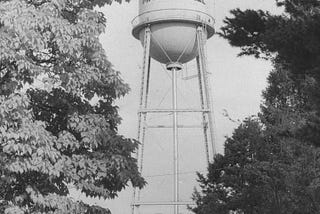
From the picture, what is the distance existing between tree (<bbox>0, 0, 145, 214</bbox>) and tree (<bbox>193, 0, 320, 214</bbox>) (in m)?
3.05

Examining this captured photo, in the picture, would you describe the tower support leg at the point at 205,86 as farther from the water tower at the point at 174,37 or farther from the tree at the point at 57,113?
the tree at the point at 57,113

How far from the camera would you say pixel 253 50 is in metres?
15.4

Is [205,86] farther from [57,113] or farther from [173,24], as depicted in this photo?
[57,113]

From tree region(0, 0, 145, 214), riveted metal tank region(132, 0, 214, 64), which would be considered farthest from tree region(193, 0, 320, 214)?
riveted metal tank region(132, 0, 214, 64)

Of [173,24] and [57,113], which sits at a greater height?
[173,24]

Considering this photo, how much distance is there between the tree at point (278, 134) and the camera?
12.8 m

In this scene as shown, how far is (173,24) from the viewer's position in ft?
124

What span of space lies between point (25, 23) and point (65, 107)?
2.59 metres

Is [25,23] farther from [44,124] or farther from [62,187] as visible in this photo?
[62,187]

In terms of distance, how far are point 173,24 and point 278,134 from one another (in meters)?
20.5

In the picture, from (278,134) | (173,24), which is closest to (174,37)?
(173,24)

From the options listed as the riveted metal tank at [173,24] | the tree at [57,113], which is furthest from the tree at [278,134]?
the riveted metal tank at [173,24]

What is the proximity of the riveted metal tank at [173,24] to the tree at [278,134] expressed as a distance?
313 inches

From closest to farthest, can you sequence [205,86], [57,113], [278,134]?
[57,113] → [278,134] → [205,86]
